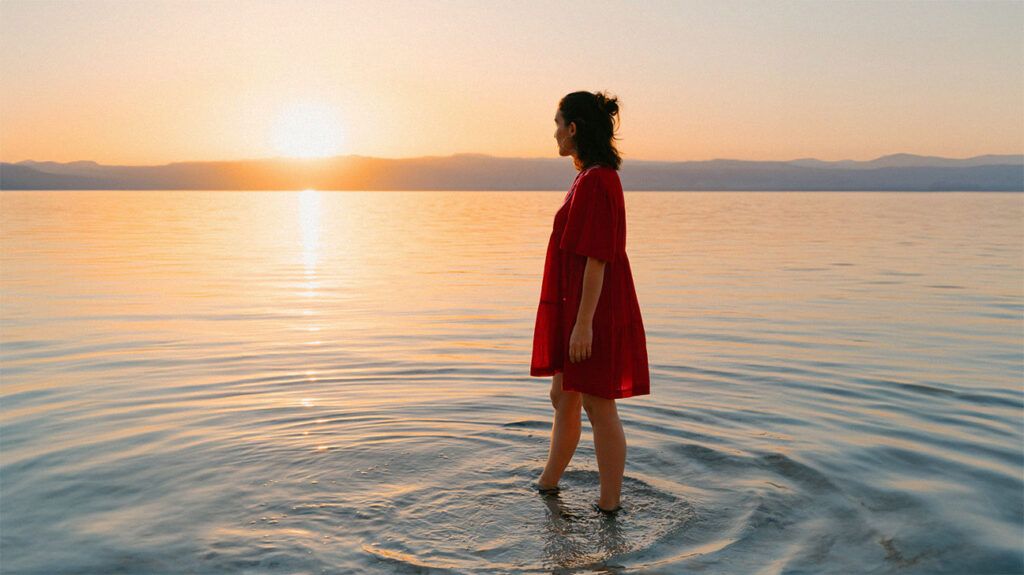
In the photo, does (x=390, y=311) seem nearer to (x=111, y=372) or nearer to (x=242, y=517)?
(x=111, y=372)

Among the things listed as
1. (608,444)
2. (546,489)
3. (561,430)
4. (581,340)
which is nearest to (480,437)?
(546,489)

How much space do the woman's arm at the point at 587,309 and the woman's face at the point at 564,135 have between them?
0.67 m

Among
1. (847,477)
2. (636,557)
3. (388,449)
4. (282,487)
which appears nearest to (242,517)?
(282,487)

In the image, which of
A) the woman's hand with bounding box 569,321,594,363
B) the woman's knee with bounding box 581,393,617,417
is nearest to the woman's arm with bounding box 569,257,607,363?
the woman's hand with bounding box 569,321,594,363

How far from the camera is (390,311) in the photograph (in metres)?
14.0

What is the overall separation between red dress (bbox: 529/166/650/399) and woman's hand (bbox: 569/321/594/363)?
0.10 metres

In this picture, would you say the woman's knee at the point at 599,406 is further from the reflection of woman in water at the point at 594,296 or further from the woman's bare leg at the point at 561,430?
the woman's bare leg at the point at 561,430

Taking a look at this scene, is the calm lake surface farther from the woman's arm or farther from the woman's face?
the woman's face

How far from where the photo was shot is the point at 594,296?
4750 mm

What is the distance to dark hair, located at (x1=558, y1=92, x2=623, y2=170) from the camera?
4836 mm

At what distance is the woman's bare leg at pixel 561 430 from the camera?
5.30 m

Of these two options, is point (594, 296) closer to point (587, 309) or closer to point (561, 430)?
point (587, 309)

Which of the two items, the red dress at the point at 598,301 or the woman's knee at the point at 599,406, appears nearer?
the red dress at the point at 598,301

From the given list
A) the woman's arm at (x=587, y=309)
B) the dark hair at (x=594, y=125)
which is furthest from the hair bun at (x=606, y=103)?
the woman's arm at (x=587, y=309)
